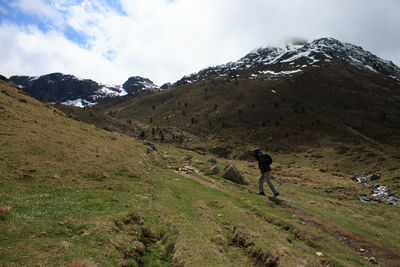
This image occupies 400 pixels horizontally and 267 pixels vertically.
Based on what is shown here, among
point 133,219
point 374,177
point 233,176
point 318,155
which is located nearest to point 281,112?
point 318,155

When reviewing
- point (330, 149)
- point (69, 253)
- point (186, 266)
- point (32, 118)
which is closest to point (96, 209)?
point (69, 253)

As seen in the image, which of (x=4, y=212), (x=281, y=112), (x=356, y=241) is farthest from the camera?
(x=281, y=112)

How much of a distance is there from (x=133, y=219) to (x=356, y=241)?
598 inches

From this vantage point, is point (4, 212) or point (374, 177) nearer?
point (4, 212)

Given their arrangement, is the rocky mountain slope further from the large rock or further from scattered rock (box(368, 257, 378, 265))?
scattered rock (box(368, 257, 378, 265))

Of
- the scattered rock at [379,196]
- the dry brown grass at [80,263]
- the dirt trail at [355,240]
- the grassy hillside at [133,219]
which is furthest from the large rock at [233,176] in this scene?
the dry brown grass at [80,263]

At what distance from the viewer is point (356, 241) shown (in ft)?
49.6

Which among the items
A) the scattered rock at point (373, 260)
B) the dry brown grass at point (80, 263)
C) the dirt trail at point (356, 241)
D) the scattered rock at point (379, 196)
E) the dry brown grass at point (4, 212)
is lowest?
the dry brown grass at point (4, 212)

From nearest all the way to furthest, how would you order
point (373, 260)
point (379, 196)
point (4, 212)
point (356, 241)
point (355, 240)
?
point (4, 212)
point (373, 260)
point (356, 241)
point (355, 240)
point (379, 196)

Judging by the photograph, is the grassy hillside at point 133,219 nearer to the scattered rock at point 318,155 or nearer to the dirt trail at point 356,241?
the dirt trail at point 356,241

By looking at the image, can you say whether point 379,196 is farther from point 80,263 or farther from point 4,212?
point 4,212

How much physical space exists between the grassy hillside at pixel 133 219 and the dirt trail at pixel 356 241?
0.24 feet

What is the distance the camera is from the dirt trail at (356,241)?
13415 mm

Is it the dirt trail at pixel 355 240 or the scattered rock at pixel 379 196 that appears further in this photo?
the scattered rock at pixel 379 196
